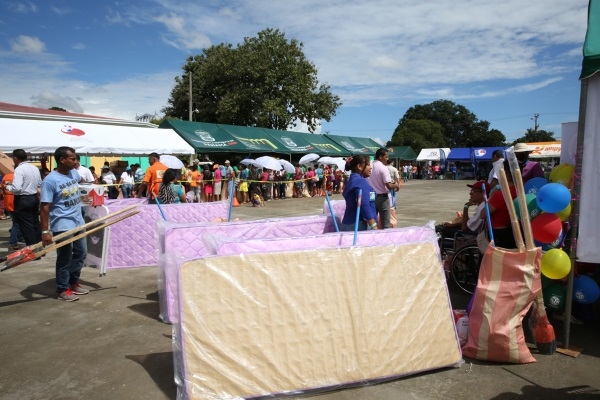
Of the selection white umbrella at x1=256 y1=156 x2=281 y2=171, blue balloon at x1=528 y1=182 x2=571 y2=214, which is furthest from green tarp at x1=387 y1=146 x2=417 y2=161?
blue balloon at x1=528 y1=182 x2=571 y2=214

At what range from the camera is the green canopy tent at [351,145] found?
3155 centimetres

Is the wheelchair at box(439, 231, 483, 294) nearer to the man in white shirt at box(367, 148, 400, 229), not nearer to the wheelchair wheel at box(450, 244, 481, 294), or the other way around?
the wheelchair wheel at box(450, 244, 481, 294)

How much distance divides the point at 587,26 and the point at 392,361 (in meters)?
3.22

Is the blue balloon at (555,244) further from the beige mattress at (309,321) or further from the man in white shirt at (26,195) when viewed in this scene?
the man in white shirt at (26,195)

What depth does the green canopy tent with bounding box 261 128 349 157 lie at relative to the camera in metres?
25.8

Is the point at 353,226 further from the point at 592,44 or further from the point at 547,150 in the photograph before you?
the point at 547,150

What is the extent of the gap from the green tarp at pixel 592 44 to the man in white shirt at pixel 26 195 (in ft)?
25.7

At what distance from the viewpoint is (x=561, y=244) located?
4.33 meters

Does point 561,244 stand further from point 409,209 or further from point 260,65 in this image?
point 260,65

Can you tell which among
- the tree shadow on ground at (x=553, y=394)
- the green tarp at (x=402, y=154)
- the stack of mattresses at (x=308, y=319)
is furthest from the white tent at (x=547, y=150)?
the stack of mattresses at (x=308, y=319)

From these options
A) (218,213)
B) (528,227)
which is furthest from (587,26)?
(218,213)

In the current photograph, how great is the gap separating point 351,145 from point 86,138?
20800 millimetres

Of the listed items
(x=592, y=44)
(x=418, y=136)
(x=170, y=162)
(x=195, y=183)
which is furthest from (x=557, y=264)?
(x=418, y=136)

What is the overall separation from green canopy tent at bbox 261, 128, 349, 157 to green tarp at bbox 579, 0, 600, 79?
21.6 meters
